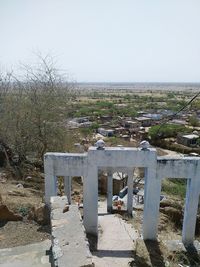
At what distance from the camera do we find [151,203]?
358 inches

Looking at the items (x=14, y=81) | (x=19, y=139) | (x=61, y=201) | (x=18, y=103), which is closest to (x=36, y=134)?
(x=19, y=139)

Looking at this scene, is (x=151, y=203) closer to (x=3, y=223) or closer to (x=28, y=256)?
(x=28, y=256)

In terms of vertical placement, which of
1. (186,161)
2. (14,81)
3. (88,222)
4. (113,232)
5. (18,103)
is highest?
(14,81)

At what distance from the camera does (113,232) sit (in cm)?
995

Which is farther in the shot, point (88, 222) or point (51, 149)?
point (51, 149)

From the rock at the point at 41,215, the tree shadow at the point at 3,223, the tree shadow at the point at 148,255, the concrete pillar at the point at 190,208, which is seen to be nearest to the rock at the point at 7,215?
the tree shadow at the point at 3,223

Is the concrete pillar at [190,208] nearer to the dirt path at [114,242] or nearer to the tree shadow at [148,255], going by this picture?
the tree shadow at [148,255]

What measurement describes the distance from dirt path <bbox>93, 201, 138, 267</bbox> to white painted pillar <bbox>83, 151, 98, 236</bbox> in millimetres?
557

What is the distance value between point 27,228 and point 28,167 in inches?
291

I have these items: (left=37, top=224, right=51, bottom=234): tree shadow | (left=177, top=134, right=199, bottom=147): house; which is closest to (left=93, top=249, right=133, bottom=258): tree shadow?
(left=37, top=224, right=51, bottom=234): tree shadow

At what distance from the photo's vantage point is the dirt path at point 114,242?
8.36 metres

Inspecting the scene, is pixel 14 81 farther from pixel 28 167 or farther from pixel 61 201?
pixel 61 201

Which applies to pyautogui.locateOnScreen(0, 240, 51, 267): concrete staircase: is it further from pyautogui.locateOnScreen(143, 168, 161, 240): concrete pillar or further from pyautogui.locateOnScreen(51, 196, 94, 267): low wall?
pyautogui.locateOnScreen(143, 168, 161, 240): concrete pillar

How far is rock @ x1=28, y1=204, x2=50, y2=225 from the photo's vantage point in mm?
8491
